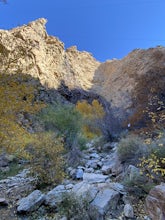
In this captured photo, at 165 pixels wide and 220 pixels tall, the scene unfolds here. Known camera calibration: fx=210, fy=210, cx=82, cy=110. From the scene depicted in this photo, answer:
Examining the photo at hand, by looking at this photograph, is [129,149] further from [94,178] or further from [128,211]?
[128,211]

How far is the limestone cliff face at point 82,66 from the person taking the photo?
25.1m

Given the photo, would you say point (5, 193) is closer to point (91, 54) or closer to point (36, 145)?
point (36, 145)

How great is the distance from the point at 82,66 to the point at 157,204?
36.5 m

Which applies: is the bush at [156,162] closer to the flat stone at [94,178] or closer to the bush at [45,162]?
the flat stone at [94,178]

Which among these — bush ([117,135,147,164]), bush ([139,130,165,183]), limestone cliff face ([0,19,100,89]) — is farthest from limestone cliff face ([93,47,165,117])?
bush ([139,130,165,183])

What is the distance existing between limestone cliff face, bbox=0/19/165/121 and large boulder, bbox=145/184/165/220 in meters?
17.2

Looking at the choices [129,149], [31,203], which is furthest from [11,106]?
[129,149]

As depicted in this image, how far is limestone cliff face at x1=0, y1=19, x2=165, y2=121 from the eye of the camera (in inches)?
990

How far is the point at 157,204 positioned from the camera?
133 inches

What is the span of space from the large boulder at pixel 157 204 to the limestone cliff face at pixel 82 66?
17.2m

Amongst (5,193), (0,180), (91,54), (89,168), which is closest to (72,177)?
(89,168)

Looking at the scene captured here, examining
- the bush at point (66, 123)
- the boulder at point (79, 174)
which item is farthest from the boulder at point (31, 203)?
the bush at point (66, 123)

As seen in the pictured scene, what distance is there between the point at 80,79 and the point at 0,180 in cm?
2850

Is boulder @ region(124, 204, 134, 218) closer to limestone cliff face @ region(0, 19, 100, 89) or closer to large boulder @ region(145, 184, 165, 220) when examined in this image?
large boulder @ region(145, 184, 165, 220)
